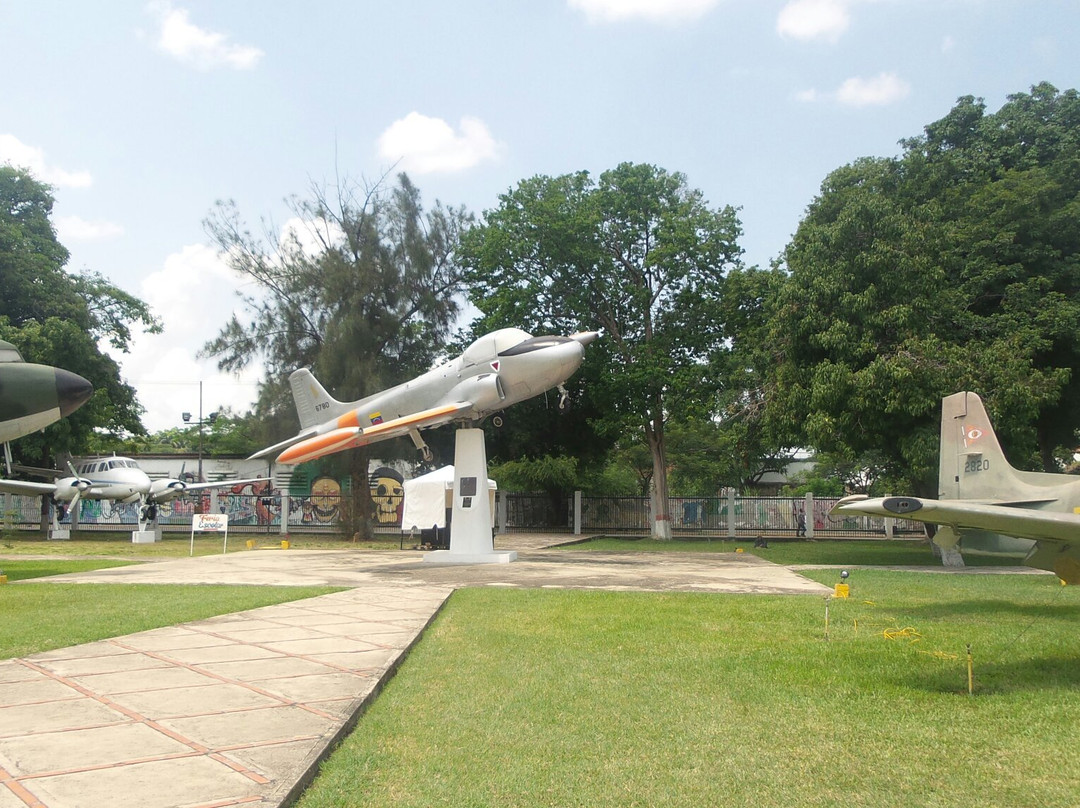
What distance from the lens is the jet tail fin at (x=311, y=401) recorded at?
24891 millimetres

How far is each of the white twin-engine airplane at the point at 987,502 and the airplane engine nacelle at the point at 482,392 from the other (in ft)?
35.9

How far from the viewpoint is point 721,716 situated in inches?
223

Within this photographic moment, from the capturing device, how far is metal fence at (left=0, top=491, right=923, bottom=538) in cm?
3522

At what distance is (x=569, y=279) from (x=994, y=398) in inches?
646

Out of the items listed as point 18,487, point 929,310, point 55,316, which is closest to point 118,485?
point 55,316

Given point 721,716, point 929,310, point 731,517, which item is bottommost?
point 731,517

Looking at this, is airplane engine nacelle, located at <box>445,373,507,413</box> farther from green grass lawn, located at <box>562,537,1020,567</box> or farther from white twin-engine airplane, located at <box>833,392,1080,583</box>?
white twin-engine airplane, located at <box>833,392,1080,583</box>

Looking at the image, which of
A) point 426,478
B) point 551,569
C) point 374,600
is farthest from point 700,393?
point 374,600

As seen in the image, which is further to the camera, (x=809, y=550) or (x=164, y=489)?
(x=164, y=489)

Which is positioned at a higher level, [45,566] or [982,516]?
[982,516]

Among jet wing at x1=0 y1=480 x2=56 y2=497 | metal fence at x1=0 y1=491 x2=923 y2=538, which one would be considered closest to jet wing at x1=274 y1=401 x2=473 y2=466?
jet wing at x1=0 y1=480 x2=56 y2=497

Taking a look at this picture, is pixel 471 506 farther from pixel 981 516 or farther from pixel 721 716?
pixel 721 716

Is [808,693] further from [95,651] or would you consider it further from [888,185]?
[888,185]

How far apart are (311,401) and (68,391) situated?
39.4 feet
